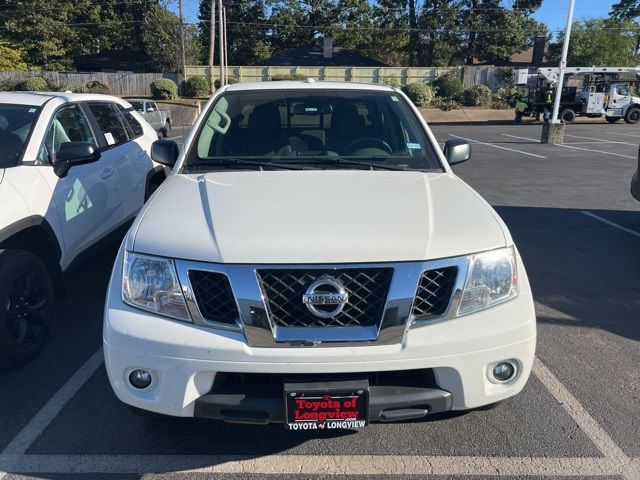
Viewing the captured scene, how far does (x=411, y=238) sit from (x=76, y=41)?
57.3 meters

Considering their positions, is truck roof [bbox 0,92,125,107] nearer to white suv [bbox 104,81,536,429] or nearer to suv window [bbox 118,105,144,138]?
suv window [bbox 118,105,144,138]

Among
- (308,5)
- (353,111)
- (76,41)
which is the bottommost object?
(353,111)

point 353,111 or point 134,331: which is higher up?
point 353,111

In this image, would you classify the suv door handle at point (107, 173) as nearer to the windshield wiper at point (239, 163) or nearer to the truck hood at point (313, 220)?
the windshield wiper at point (239, 163)

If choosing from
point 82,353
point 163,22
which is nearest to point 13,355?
point 82,353

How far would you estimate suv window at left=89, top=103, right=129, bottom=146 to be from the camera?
17.7 ft

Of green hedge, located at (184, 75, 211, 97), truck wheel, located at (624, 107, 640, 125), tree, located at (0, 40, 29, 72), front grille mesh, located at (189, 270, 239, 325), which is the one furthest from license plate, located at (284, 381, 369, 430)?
tree, located at (0, 40, 29, 72)

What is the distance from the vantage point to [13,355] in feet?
11.2

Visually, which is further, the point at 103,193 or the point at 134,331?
the point at 103,193

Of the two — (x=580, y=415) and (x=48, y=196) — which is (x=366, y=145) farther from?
(x=48, y=196)

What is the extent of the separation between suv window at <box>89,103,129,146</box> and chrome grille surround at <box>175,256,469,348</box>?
3693mm

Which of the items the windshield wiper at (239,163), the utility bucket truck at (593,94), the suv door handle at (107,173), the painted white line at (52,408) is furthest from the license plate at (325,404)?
the utility bucket truck at (593,94)

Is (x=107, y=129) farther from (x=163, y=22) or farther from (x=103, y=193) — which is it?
(x=163, y=22)

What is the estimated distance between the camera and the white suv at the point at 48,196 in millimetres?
3504
